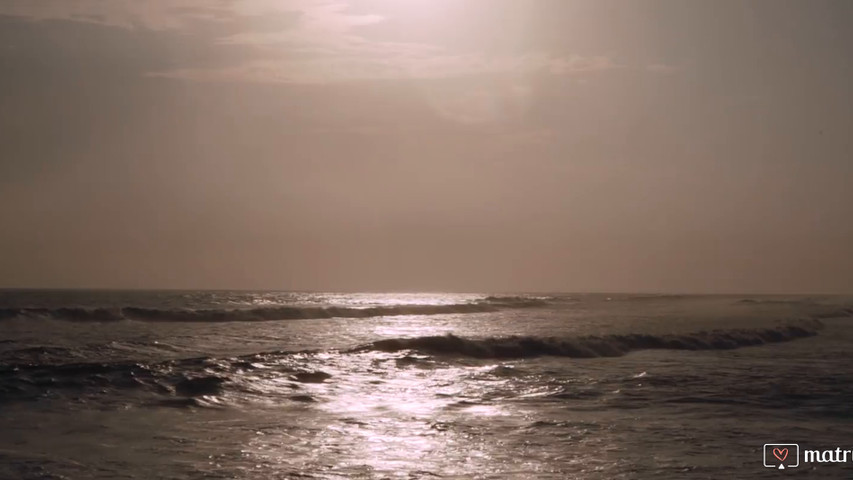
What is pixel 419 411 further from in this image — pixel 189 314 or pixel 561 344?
pixel 189 314

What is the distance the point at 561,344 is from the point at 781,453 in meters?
16.6

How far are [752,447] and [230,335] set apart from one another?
24902 millimetres

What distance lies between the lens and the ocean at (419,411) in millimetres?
10047

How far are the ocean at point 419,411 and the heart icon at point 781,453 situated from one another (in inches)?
4.9

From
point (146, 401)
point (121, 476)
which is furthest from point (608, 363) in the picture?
point (121, 476)

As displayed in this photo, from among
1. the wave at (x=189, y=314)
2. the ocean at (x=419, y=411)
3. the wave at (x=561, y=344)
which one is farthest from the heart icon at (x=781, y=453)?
the wave at (x=189, y=314)

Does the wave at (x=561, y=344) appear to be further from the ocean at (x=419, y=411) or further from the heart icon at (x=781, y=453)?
the heart icon at (x=781, y=453)

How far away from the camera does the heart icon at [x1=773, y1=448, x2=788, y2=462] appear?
410 inches

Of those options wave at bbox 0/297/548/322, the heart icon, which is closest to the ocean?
the heart icon

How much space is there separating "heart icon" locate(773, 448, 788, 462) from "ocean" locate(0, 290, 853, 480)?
0.12 meters

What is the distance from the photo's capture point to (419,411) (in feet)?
46.4

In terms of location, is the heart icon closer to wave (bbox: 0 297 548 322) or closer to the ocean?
the ocean

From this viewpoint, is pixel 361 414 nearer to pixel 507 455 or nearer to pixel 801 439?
pixel 507 455

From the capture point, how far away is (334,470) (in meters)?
9.73
